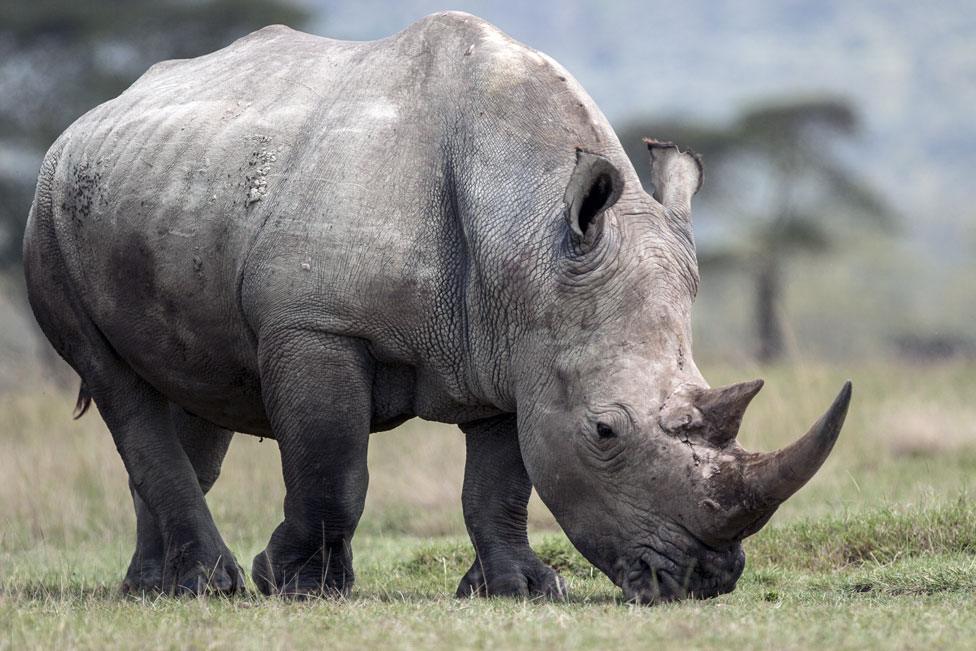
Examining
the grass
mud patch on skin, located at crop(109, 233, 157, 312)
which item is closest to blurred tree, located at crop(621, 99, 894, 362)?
the grass

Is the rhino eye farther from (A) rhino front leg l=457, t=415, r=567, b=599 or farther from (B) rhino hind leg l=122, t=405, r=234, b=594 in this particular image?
(B) rhino hind leg l=122, t=405, r=234, b=594

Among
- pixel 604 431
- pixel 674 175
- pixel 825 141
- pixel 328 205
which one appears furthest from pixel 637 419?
pixel 825 141

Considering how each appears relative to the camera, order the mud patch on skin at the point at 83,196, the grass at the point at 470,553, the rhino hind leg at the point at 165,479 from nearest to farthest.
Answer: the grass at the point at 470,553, the rhino hind leg at the point at 165,479, the mud patch on skin at the point at 83,196

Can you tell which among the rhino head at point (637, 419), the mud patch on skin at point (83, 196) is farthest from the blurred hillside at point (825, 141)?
the rhino head at point (637, 419)

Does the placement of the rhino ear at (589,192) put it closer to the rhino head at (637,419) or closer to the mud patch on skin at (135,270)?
the rhino head at (637,419)

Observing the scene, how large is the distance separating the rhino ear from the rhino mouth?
1.20 meters

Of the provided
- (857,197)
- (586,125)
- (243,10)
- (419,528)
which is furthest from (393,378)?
(857,197)

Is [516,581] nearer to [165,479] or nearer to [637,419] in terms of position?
[637,419]

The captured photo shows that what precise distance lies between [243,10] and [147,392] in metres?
21.6

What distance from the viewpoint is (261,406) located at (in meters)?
7.73

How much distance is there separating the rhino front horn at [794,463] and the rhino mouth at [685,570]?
336 millimetres

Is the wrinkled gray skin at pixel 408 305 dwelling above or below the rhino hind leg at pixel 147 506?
above

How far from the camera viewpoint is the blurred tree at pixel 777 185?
41.1 meters

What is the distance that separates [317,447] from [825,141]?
37.9 m
